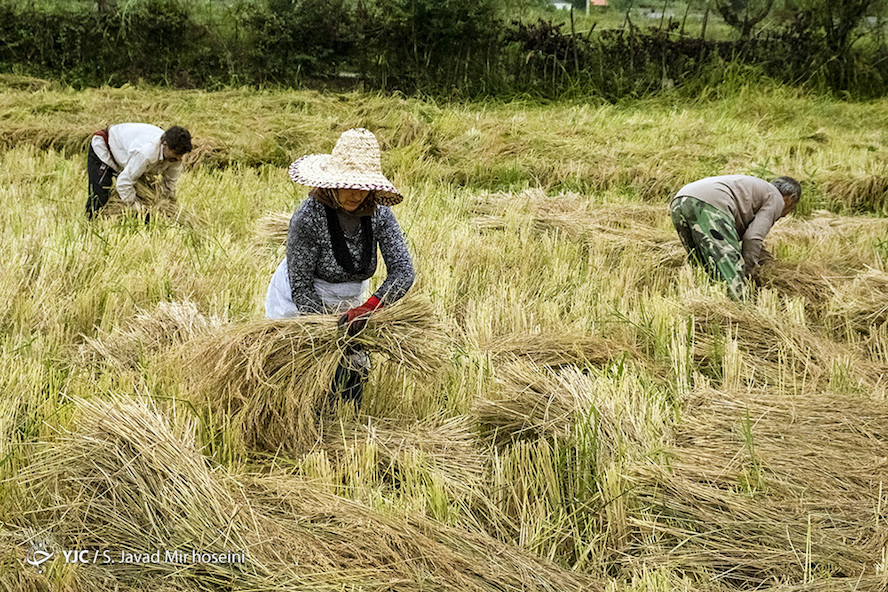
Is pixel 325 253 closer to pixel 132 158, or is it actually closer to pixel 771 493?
pixel 771 493

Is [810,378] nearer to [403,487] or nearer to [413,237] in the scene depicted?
[403,487]

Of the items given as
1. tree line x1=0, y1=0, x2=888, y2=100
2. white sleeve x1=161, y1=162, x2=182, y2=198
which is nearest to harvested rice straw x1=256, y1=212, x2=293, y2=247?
white sleeve x1=161, y1=162, x2=182, y2=198

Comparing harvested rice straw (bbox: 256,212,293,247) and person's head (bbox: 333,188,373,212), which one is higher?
person's head (bbox: 333,188,373,212)

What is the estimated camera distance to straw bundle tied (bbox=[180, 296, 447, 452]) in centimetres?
257

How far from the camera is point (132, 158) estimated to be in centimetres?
514

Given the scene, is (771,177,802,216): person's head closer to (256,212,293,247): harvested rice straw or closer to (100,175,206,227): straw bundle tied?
(256,212,293,247): harvested rice straw

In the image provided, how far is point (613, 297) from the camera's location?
4242 millimetres

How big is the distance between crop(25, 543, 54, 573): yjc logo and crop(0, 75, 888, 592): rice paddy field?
0.03ft

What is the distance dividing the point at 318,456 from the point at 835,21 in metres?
13.1

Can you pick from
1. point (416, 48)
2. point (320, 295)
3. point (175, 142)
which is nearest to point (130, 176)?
point (175, 142)

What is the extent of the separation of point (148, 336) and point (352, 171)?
1.13 metres

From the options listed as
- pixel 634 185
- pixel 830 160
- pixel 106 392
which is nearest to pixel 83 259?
pixel 106 392

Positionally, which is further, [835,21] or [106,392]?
[835,21]

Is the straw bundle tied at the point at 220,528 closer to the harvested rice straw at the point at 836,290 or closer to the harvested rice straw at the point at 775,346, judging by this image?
the harvested rice straw at the point at 775,346
